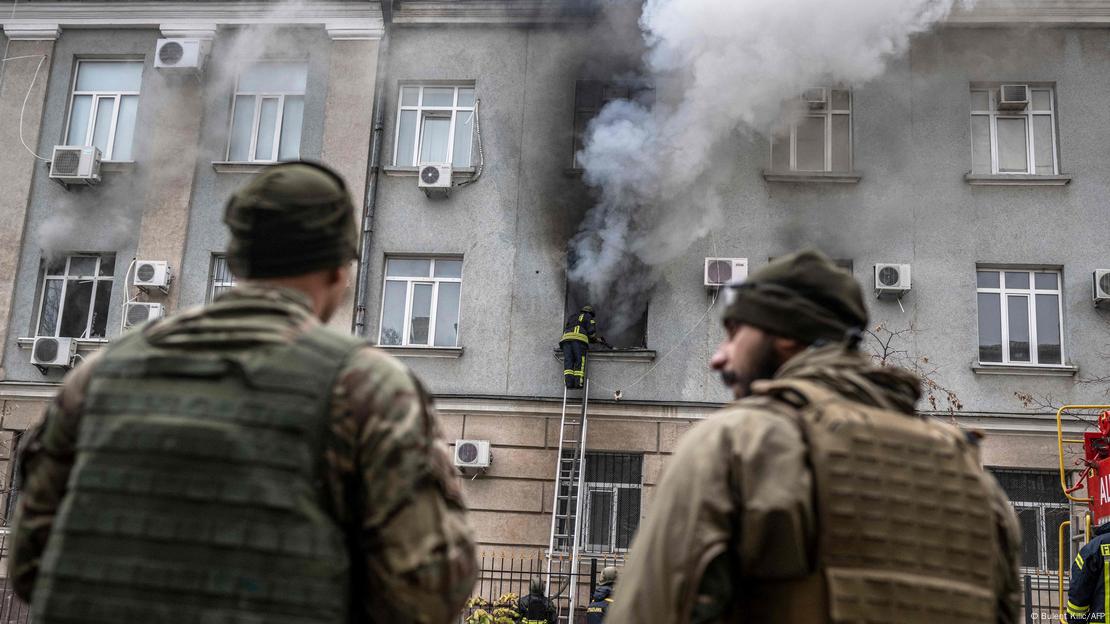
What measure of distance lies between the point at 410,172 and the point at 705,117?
16.2 feet

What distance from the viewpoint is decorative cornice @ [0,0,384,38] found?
19.2m

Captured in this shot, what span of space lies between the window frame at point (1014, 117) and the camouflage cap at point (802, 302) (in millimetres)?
15783

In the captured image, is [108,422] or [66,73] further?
[66,73]

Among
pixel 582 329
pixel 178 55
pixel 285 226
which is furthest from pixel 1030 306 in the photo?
pixel 285 226

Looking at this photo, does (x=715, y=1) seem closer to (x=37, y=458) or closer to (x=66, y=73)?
(x=66, y=73)

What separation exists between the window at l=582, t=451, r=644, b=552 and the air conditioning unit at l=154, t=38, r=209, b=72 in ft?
31.1

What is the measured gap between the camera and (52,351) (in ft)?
58.4

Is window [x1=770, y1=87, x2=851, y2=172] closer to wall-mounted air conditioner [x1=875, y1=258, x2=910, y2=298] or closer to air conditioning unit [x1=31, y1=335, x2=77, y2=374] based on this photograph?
wall-mounted air conditioner [x1=875, y1=258, x2=910, y2=298]

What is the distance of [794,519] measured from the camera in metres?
2.55

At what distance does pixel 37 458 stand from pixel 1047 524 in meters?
15.9

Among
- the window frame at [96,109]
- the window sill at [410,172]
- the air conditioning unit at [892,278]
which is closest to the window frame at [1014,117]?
the air conditioning unit at [892,278]

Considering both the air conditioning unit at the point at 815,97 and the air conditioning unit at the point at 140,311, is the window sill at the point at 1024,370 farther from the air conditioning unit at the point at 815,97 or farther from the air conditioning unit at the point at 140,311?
the air conditioning unit at the point at 140,311

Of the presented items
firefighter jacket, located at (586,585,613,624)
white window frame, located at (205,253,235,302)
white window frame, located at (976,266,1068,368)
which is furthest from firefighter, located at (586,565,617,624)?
white window frame, located at (205,253,235,302)

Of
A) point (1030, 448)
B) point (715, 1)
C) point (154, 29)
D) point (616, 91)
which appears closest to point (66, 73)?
point (154, 29)
